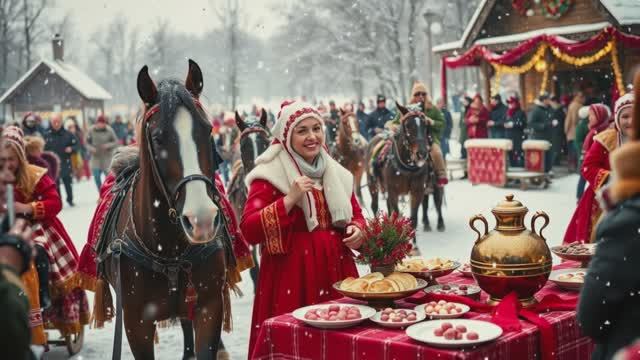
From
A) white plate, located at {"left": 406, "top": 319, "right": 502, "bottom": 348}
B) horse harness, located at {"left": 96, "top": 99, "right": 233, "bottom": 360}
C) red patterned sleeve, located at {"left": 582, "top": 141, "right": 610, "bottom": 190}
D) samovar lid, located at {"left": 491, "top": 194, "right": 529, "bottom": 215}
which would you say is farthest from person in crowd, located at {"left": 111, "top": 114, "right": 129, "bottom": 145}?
white plate, located at {"left": 406, "top": 319, "right": 502, "bottom": 348}

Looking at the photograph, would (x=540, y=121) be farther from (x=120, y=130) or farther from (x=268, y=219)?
(x=268, y=219)

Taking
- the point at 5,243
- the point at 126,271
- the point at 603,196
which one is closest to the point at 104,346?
the point at 126,271

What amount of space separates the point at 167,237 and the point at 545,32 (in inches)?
683

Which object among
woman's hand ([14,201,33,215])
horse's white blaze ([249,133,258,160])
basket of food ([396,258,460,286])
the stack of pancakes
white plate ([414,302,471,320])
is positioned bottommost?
white plate ([414,302,471,320])

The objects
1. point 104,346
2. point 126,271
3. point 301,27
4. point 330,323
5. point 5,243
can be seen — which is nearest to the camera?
point 5,243

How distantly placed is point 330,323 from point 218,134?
826 inches

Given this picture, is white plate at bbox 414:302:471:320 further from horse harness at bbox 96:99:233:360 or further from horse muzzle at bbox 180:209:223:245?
horse harness at bbox 96:99:233:360

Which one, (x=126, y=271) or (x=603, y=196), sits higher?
(x=603, y=196)

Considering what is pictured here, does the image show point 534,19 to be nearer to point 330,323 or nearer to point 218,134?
point 218,134

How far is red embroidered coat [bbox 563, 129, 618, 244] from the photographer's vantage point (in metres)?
6.58

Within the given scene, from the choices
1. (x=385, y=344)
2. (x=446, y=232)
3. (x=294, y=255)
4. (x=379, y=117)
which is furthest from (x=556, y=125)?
(x=385, y=344)

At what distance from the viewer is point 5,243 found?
2.43 m

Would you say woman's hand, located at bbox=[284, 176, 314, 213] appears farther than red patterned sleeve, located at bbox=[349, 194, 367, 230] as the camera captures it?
No

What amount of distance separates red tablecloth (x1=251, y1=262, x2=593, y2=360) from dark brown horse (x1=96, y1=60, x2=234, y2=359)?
2.28 ft
